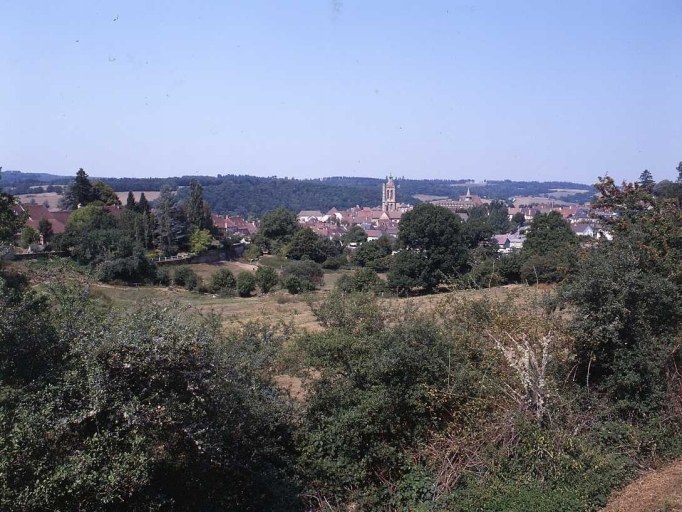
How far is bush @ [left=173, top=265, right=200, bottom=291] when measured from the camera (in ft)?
108

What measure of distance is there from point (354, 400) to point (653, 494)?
11.4ft

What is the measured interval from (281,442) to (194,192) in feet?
134

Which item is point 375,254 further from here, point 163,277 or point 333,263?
point 163,277

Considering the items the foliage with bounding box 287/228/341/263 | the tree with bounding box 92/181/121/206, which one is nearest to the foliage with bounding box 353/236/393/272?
the foliage with bounding box 287/228/341/263

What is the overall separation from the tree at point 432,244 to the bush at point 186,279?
10182 millimetres

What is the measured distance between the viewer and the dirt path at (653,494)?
21.4ft

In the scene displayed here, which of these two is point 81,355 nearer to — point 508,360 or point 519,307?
point 508,360

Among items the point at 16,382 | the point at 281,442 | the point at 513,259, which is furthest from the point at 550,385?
the point at 513,259

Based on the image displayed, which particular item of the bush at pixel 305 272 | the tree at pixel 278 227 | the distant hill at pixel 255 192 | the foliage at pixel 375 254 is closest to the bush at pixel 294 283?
the bush at pixel 305 272

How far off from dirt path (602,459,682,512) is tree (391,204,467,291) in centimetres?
2319

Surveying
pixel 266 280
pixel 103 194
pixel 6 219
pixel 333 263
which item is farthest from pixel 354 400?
pixel 103 194

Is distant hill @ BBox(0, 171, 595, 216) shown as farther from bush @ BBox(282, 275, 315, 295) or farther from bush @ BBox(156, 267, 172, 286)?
bush @ BBox(282, 275, 315, 295)

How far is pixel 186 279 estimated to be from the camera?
3341cm

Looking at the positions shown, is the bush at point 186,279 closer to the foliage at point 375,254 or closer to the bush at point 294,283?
the bush at point 294,283
